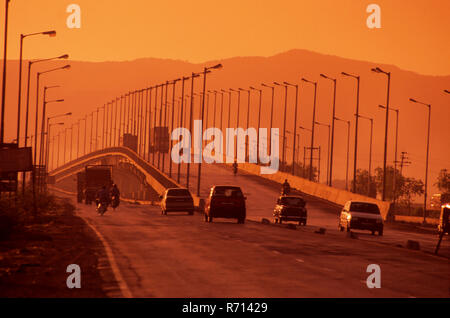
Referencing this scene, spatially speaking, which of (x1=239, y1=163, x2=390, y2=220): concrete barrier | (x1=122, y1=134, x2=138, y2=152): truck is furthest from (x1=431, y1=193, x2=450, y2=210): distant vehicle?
(x1=122, y1=134, x2=138, y2=152): truck

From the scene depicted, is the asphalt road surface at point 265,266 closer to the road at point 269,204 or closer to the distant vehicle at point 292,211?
the road at point 269,204

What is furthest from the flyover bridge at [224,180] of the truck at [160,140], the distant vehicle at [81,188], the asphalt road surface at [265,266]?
the asphalt road surface at [265,266]

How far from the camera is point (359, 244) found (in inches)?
1409

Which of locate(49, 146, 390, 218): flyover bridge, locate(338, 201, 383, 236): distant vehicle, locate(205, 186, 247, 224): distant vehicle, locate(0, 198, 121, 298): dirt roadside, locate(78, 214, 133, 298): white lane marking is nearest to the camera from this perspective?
locate(78, 214, 133, 298): white lane marking

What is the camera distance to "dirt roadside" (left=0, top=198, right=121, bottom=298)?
61.4 feet

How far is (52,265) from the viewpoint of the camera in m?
24.5

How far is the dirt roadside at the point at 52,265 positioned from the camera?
18719 mm

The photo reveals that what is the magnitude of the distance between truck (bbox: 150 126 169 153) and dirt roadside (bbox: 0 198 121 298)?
404 ft

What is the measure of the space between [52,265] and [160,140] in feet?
455

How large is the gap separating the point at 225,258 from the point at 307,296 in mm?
9070

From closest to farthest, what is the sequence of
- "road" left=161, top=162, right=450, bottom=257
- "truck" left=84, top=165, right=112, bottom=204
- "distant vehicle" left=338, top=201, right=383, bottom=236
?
"distant vehicle" left=338, top=201, right=383, bottom=236, "road" left=161, top=162, right=450, bottom=257, "truck" left=84, top=165, right=112, bottom=204

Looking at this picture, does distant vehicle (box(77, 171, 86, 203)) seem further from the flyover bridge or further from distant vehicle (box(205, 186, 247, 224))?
distant vehicle (box(205, 186, 247, 224))

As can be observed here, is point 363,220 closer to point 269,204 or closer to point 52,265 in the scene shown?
point 52,265

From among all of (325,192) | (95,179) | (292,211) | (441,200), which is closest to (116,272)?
(292,211)
